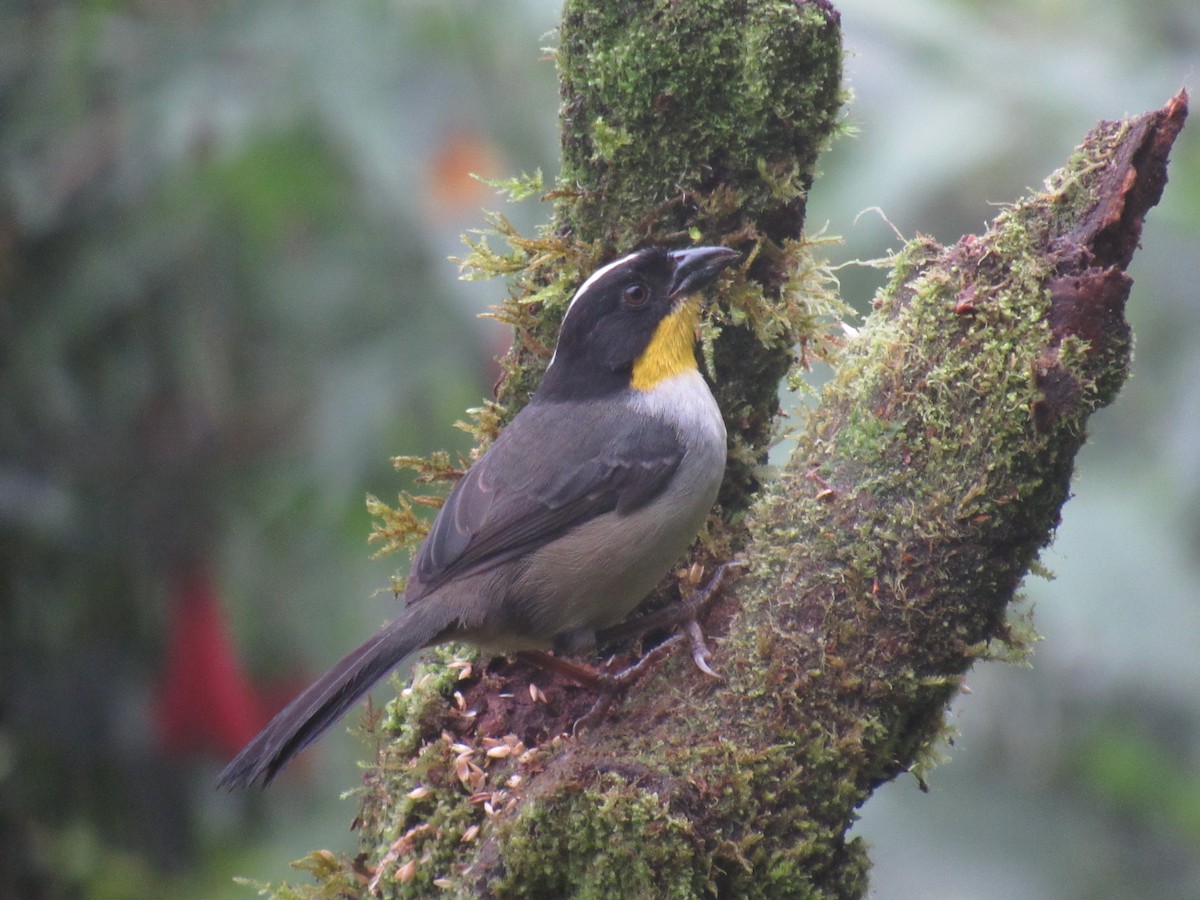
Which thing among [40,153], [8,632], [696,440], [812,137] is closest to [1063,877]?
[696,440]

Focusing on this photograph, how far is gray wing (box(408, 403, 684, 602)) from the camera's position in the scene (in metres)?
3.88

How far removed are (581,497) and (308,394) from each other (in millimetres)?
3500

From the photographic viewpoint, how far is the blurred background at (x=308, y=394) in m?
5.74

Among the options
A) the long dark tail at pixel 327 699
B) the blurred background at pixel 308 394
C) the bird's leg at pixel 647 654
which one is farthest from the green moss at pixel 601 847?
the blurred background at pixel 308 394

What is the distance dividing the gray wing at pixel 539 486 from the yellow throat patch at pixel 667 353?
234 millimetres

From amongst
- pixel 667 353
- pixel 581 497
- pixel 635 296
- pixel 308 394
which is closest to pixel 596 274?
pixel 635 296

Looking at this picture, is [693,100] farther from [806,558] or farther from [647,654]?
[647,654]

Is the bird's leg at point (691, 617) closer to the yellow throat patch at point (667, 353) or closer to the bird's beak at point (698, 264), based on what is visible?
the yellow throat patch at point (667, 353)

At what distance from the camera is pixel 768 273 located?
395cm

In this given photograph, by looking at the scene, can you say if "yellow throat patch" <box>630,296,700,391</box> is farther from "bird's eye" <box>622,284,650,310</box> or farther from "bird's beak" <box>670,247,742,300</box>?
"bird's beak" <box>670,247,742,300</box>

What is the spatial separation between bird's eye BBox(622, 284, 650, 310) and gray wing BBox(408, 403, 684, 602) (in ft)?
1.24

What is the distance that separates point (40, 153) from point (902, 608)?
15.9 ft

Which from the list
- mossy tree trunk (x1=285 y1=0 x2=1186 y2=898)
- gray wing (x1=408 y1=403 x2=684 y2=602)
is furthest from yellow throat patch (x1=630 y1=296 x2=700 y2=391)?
mossy tree trunk (x1=285 y1=0 x2=1186 y2=898)

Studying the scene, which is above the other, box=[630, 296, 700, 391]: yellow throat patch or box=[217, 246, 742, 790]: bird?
box=[630, 296, 700, 391]: yellow throat patch
